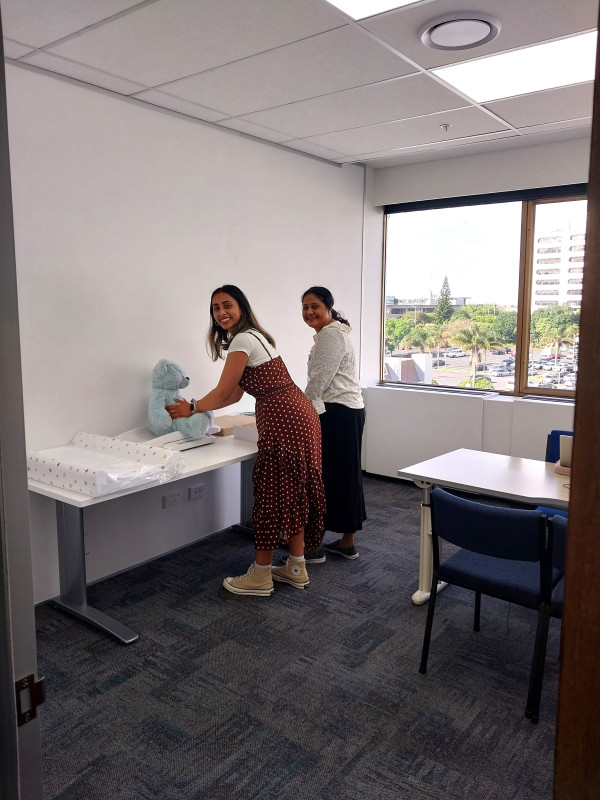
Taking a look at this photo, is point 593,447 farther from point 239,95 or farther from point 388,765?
point 239,95

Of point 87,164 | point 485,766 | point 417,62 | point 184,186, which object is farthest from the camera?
point 184,186

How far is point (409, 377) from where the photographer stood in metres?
5.37

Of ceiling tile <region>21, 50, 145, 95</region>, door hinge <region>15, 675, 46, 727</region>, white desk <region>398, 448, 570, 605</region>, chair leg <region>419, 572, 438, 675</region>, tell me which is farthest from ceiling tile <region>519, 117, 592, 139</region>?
door hinge <region>15, 675, 46, 727</region>

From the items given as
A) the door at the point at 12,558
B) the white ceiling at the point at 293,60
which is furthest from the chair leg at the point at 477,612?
the white ceiling at the point at 293,60

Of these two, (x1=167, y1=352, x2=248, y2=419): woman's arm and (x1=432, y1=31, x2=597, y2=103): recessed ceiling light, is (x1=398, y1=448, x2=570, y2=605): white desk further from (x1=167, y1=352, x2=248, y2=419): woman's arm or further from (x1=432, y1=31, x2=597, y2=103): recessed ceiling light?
(x1=432, y1=31, x2=597, y2=103): recessed ceiling light

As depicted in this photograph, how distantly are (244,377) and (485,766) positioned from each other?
6.21ft

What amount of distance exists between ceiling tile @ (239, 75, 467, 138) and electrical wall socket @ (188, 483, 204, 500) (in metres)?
2.20

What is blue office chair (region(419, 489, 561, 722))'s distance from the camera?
2127mm

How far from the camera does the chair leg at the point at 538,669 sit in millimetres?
2182

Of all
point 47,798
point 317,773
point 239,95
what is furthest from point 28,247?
point 317,773

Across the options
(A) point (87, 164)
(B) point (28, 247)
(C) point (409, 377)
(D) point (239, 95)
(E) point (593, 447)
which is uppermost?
(D) point (239, 95)

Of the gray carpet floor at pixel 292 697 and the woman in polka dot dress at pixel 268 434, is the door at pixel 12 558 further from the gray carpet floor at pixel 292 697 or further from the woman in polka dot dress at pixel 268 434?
the woman in polka dot dress at pixel 268 434

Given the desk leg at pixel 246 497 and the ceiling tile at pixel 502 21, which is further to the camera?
the desk leg at pixel 246 497

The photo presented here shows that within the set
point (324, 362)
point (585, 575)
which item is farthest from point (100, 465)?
point (585, 575)
